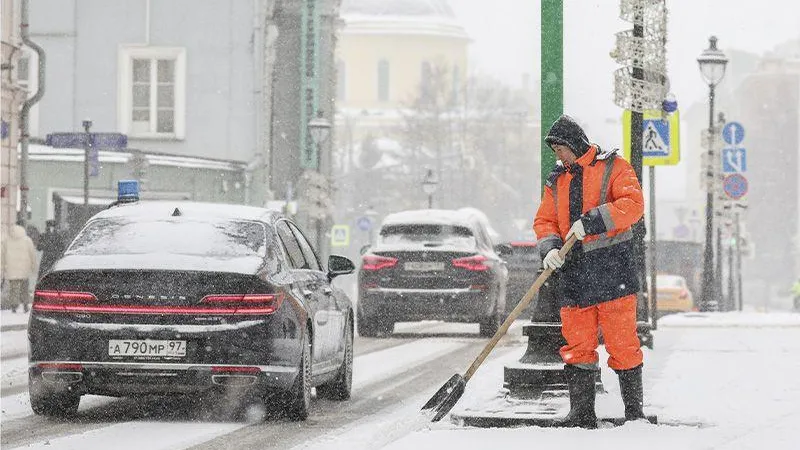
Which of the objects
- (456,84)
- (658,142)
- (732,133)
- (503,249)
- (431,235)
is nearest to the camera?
(658,142)

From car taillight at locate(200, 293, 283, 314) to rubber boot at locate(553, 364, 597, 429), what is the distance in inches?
78.4

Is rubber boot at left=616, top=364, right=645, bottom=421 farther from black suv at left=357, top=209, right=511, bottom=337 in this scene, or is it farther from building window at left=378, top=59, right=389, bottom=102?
building window at left=378, top=59, right=389, bottom=102

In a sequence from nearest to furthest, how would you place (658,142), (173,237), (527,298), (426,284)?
(527,298) → (173,237) → (658,142) → (426,284)

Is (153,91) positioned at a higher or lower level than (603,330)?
higher

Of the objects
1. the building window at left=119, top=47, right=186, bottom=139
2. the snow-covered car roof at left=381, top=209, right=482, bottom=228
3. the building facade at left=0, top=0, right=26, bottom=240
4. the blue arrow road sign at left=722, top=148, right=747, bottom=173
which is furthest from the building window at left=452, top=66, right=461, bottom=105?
the snow-covered car roof at left=381, top=209, right=482, bottom=228

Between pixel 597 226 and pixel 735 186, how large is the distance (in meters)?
25.9

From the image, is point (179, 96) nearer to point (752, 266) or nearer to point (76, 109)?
point (76, 109)

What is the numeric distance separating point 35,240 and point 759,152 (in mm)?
92126

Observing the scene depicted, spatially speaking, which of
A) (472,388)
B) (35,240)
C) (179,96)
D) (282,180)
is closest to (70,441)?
(472,388)

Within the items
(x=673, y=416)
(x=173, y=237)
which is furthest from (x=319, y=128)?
(x=673, y=416)

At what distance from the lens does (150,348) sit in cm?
1095

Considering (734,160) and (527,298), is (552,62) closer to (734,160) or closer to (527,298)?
(527,298)

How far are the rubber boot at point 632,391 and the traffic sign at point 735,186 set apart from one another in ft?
82.2

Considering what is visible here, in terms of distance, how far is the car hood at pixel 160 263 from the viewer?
1110cm
